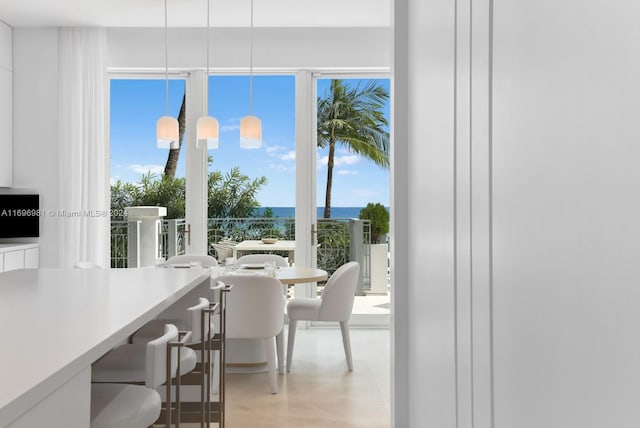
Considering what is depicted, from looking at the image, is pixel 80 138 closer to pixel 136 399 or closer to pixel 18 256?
pixel 18 256

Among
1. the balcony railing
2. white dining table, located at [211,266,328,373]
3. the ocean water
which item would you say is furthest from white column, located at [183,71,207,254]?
white dining table, located at [211,266,328,373]

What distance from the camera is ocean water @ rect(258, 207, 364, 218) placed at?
5871mm

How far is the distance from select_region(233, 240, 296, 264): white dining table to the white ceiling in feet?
6.93

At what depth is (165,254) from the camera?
586 centimetres

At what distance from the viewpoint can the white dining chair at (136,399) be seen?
5.08ft

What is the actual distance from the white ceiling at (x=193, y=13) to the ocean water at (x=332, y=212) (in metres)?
1.77

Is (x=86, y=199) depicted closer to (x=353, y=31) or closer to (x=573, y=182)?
(x=353, y=31)

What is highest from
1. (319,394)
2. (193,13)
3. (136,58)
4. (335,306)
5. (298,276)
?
(193,13)

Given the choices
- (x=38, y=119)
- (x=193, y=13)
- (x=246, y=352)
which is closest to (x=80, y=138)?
(x=38, y=119)

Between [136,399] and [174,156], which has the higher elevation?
[174,156]

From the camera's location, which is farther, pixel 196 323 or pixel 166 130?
pixel 166 130

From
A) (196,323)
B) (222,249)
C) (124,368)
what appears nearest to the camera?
(196,323)

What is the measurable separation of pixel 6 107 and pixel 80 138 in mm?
717

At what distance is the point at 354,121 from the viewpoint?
592cm
